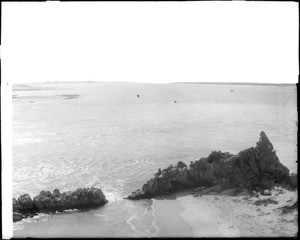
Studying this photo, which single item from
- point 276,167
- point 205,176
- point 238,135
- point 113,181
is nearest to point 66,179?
point 113,181

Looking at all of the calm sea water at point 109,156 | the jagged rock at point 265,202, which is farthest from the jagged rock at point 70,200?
the jagged rock at point 265,202

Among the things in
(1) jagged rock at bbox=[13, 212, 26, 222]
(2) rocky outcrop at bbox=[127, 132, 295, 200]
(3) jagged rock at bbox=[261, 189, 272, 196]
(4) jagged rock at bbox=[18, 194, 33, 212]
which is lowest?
(1) jagged rock at bbox=[13, 212, 26, 222]

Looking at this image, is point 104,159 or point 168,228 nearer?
point 168,228

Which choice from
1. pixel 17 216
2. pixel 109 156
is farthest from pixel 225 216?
pixel 109 156

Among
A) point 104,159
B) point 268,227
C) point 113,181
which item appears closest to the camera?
point 268,227

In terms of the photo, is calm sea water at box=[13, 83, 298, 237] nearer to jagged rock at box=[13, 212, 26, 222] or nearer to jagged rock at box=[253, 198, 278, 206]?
jagged rock at box=[13, 212, 26, 222]

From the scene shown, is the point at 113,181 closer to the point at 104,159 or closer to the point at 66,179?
the point at 66,179

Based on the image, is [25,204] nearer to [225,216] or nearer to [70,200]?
[70,200]

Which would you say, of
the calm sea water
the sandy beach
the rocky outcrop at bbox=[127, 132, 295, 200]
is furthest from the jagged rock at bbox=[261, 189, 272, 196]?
the calm sea water
